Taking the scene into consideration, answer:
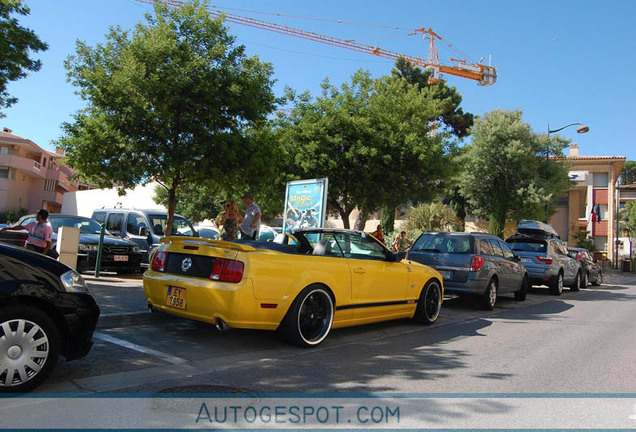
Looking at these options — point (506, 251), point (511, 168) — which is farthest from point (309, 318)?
point (511, 168)

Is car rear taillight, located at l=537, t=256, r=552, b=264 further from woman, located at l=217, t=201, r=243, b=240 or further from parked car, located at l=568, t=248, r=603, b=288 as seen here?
woman, located at l=217, t=201, r=243, b=240

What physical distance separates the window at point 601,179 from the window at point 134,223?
4062 centimetres

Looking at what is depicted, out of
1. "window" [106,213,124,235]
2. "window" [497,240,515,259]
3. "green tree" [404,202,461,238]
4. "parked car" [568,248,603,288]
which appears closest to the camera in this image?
"window" [497,240,515,259]

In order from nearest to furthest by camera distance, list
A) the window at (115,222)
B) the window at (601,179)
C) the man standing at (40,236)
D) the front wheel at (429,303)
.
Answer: the front wheel at (429,303), the man standing at (40,236), the window at (115,222), the window at (601,179)

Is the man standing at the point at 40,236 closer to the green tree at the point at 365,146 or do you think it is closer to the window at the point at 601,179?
the green tree at the point at 365,146

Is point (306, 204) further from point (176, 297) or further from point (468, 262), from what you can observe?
point (176, 297)

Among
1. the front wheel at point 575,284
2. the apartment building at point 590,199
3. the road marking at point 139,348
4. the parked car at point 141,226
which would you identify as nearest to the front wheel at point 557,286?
the front wheel at point 575,284

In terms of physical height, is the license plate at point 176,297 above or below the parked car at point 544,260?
below

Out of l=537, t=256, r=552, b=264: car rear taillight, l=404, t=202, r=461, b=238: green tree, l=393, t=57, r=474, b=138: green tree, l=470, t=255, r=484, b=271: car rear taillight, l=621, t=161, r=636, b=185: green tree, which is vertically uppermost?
l=621, t=161, r=636, b=185: green tree

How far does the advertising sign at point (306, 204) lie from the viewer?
11.9 meters

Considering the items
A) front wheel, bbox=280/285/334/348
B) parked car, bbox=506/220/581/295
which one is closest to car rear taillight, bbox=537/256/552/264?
parked car, bbox=506/220/581/295

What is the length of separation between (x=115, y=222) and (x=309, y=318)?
34.3ft

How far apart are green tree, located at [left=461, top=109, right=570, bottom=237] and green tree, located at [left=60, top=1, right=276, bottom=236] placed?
21.3 m

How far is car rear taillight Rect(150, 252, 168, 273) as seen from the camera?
6270 mm
